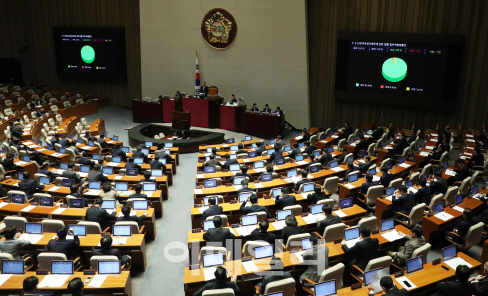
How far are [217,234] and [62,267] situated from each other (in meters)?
2.43

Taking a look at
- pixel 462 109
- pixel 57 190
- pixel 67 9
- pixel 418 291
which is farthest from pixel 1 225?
pixel 67 9

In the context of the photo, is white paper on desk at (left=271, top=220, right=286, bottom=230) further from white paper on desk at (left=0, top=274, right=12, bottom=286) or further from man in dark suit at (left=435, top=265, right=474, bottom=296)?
white paper on desk at (left=0, top=274, right=12, bottom=286)

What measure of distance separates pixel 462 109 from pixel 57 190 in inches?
591

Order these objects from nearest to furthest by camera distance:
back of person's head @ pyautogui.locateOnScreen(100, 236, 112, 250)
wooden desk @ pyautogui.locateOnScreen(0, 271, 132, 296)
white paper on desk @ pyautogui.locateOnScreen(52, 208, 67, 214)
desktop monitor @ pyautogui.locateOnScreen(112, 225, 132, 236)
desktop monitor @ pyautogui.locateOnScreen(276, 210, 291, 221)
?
wooden desk @ pyautogui.locateOnScreen(0, 271, 132, 296) < back of person's head @ pyautogui.locateOnScreen(100, 236, 112, 250) < desktop monitor @ pyautogui.locateOnScreen(112, 225, 132, 236) < desktop monitor @ pyautogui.locateOnScreen(276, 210, 291, 221) < white paper on desk @ pyautogui.locateOnScreen(52, 208, 67, 214)

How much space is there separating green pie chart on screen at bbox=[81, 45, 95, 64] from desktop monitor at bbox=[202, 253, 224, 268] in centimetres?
1979

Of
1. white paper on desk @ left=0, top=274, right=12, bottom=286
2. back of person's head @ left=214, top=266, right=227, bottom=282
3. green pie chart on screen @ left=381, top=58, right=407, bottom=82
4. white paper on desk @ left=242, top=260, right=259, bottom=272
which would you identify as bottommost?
white paper on desk @ left=0, top=274, right=12, bottom=286

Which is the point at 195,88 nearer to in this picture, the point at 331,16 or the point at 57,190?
the point at 331,16

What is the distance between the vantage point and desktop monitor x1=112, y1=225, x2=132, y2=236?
6879 millimetres

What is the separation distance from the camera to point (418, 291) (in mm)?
5652

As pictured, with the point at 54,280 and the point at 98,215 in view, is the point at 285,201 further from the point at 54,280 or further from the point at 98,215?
the point at 54,280

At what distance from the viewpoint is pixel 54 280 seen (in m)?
5.55

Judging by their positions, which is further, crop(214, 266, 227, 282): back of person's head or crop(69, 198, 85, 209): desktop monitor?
crop(69, 198, 85, 209): desktop monitor

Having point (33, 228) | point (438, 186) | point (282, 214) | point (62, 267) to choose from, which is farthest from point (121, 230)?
point (438, 186)

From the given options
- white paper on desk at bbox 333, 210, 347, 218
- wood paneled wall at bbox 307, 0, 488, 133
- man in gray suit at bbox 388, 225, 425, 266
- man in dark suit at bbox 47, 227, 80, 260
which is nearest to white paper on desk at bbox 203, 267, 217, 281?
man in dark suit at bbox 47, 227, 80, 260
